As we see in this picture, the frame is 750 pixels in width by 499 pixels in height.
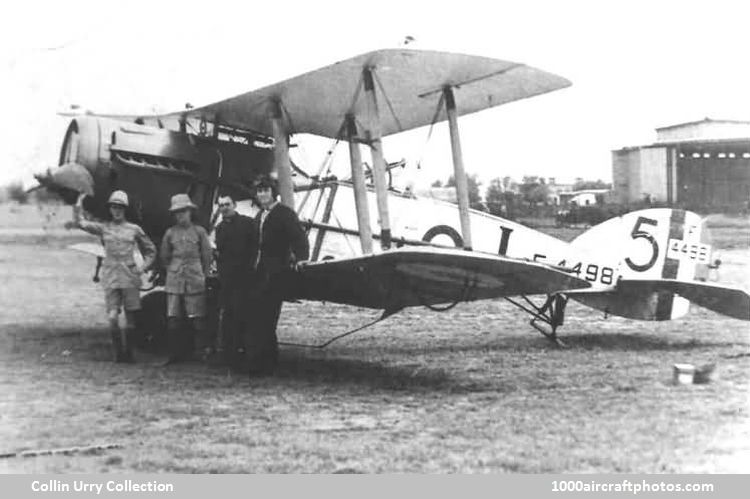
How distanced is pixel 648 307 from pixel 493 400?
343 cm

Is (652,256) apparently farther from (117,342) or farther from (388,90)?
(117,342)

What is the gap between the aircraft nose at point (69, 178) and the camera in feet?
20.8

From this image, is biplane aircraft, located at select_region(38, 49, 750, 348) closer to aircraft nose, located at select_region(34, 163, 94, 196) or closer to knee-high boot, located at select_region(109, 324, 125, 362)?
aircraft nose, located at select_region(34, 163, 94, 196)

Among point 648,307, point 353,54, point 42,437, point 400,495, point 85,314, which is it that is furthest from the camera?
point 85,314

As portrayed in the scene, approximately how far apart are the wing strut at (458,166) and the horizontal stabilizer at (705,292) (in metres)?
2.02

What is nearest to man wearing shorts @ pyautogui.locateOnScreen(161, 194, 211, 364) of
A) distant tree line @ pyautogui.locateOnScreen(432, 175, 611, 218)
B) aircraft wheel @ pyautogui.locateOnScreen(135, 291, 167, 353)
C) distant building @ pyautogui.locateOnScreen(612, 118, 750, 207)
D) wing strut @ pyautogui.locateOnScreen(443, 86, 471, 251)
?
aircraft wheel @ pyautogui.locateOnScreen(135, 291, 167, 353)

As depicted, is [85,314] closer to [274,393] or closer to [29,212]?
[29,212]

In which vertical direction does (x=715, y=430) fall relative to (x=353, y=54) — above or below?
below

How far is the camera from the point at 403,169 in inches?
320

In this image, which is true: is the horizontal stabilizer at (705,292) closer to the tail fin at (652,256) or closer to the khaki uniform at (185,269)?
the tail fin at (652,256)

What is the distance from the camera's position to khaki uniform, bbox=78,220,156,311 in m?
6.35

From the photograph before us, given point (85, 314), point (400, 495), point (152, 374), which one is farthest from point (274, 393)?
point (85, 314)

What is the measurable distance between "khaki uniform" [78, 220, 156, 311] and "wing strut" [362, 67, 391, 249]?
183cm

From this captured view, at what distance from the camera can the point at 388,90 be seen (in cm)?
707
